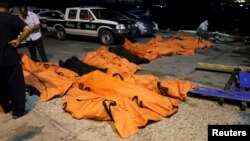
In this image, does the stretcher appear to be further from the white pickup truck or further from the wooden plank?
the white pickup truck

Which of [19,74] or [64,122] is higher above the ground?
[19,74]

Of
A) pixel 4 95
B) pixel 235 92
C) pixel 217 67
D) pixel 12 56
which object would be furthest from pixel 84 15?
pixel 235 92

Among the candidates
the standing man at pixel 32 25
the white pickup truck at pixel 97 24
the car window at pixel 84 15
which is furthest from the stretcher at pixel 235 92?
the car window at pixel 84 15

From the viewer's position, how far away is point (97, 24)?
12.0 metres

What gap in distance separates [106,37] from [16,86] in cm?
797

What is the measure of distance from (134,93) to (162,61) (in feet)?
13.1

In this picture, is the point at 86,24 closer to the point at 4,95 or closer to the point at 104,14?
the point at 104,14

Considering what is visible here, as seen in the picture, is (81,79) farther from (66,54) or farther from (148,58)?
(66,54)

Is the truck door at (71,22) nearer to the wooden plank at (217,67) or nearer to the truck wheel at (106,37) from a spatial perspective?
the truck wheel at (106,37)

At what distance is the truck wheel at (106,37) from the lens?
1184cm

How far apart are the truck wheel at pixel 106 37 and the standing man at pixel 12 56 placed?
766 cm

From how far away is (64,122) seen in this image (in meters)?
4.38

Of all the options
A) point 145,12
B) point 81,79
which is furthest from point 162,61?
point 145,12

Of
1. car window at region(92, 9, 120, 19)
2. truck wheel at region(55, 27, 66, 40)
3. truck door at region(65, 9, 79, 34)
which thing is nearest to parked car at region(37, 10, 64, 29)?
truck wheel at region(55, 27, 66, 40)
